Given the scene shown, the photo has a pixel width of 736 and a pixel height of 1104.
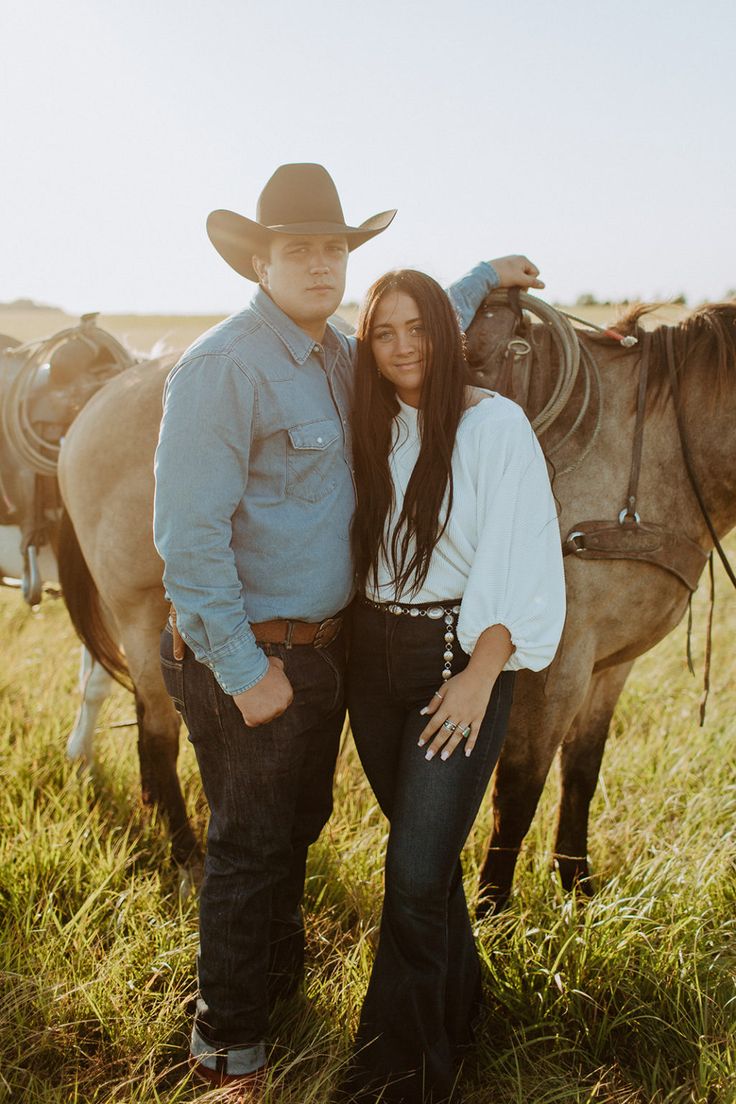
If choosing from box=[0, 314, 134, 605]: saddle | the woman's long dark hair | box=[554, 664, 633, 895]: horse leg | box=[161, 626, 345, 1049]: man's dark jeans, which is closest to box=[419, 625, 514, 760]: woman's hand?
the woman's long dark hair

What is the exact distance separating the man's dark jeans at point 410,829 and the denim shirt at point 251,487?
21 centimetres

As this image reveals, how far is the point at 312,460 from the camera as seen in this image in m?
1.90

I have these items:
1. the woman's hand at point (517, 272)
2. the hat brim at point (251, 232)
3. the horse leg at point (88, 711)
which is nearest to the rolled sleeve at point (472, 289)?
the woman's hand at point (517, 272)

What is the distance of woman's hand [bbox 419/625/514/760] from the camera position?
1814 millimetres

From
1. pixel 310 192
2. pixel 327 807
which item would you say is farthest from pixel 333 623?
pixel 310 192

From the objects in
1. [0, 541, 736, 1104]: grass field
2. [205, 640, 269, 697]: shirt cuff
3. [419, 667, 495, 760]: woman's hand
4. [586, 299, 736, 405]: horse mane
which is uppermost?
[586, 299, 736, 405]: horse mane

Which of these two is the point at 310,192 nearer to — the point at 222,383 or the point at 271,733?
the point at 222,383

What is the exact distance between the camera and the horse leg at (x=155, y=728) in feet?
9.86

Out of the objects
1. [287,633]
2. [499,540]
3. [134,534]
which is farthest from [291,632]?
[134,534]

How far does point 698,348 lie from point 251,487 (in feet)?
5.20

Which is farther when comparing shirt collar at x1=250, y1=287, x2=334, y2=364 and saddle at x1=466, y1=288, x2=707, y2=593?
saddle at x1=466, y1=288, x2=707, y2=593

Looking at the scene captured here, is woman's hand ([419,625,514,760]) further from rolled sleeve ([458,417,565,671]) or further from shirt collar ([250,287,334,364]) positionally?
shirt collar ([250,287,334,364])

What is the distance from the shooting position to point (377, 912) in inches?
107

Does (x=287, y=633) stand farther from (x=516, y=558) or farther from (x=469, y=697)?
(x=516, y=558)
